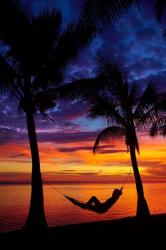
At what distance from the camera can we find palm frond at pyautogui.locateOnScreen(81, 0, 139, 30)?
4.69 meters

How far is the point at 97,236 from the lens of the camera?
8.16 metres

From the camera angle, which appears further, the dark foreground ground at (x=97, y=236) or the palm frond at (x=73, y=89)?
the palm frond at (x=73, y=89)

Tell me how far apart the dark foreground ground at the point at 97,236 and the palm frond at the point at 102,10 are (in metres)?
4.64

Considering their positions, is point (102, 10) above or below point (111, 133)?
above

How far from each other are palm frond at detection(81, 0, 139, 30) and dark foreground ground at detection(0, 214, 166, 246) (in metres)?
4.64

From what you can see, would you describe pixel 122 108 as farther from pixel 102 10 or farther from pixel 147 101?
pixel 102 10

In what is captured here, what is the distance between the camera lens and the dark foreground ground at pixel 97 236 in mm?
7375

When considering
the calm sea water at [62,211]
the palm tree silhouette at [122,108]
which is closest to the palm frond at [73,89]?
the palm tree silhouette at [122,108]

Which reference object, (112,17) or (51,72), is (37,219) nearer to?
(51,72)

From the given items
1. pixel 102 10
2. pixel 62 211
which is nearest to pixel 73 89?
pixel 102 10

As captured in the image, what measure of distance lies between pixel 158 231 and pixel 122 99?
5.87 meters

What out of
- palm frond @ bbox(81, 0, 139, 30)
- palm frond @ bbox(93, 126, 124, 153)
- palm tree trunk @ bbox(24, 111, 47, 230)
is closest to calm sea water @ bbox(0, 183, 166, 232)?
palm frond @ bbox(93, 126, 124, 153)

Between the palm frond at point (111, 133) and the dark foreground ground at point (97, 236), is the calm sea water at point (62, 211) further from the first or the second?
the dark foreground ground at point (97, 236)

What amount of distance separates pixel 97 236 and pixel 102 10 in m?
5.56
